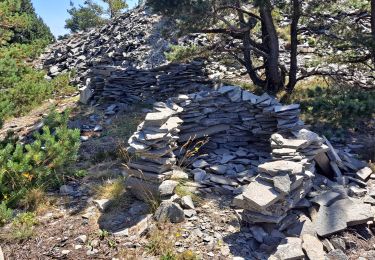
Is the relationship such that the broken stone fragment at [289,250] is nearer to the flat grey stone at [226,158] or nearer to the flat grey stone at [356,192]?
the flat grey stone at [356,192]

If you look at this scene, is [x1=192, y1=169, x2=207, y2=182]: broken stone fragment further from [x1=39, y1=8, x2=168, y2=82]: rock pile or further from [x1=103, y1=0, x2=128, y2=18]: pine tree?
[x1=103, y1=0, x2=128, y2=18]: pine tree

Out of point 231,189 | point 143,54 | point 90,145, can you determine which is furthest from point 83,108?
point 231,189

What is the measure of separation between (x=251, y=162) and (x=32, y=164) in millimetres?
4026

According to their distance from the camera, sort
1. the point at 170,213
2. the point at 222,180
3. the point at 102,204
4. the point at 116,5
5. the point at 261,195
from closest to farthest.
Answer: the point at 261,195, the point at 170,213, the point at 102,204, the point at 222,180, the point at 116,5

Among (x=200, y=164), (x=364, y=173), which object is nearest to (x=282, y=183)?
(x=200, y=164)

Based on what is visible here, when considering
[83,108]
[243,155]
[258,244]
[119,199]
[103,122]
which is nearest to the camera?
[258,244]

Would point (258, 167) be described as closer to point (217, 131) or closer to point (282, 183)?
point (282, 183)

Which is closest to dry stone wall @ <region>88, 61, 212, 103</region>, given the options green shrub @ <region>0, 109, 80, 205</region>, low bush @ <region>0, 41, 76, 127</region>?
low bush @ <region>0, 41, 76, 127</region>

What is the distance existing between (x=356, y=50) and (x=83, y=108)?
847cm

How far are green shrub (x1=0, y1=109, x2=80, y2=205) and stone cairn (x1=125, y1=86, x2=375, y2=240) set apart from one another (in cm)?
127

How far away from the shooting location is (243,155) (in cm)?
761

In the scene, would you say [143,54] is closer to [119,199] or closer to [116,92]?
[116,92]

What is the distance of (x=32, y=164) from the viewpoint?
650 centimetres

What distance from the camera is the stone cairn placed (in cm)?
534
